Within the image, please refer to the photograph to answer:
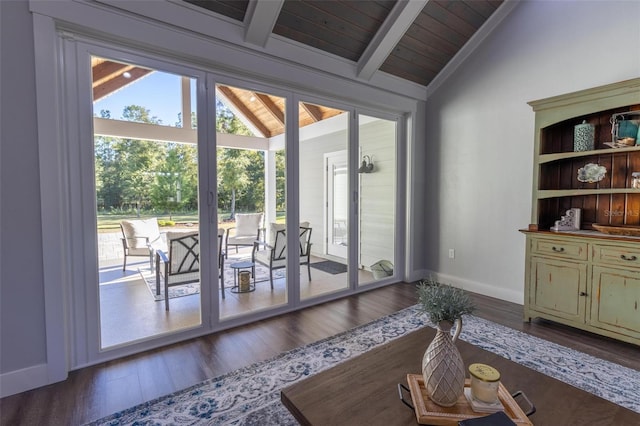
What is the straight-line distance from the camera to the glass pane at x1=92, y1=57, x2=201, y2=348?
2.41 meters

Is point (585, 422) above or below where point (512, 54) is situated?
below

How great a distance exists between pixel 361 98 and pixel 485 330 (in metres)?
2.76

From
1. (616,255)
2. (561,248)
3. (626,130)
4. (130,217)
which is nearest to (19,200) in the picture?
(130,217)

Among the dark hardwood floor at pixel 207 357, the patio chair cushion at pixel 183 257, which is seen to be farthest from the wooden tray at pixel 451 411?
the patio chair cushion at pixel 183 257

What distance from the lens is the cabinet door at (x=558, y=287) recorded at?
2712 mm

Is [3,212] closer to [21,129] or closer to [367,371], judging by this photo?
[21,129]

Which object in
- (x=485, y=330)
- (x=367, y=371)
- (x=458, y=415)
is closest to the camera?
(x=458, y=415)

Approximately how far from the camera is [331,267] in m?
4.18

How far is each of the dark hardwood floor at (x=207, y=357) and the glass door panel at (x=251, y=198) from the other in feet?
1.47

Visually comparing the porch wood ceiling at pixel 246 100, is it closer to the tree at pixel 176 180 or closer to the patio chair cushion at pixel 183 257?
the tree at pixel 176 180

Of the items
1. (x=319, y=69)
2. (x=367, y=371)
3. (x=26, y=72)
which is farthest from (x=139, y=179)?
(x=367, y=371)

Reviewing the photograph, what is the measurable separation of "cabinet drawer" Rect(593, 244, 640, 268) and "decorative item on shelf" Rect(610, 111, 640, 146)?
89 cm

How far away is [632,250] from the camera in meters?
2.43

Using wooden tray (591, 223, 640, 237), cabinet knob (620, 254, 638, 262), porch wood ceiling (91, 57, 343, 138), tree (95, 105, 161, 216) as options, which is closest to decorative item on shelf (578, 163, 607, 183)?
wooden tray (591, 223, 640, 237)
